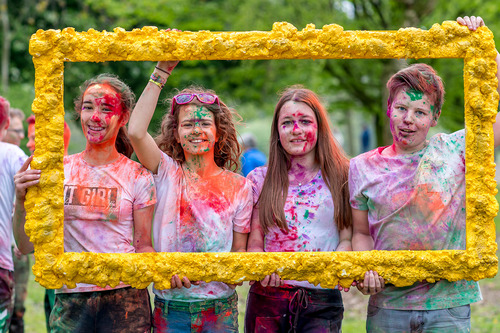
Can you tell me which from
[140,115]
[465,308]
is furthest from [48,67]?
[465,308]

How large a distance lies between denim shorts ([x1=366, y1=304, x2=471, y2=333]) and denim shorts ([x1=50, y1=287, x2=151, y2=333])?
1442mm

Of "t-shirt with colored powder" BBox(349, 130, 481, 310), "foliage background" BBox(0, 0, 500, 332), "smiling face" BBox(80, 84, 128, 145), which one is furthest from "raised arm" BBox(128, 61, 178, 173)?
"foliage background" BBox(0, 0, 500, 332)

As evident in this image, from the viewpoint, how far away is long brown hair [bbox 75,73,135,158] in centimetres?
356

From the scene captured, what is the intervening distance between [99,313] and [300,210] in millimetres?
1358

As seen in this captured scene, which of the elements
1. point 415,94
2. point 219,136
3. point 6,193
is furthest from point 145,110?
point 415,94

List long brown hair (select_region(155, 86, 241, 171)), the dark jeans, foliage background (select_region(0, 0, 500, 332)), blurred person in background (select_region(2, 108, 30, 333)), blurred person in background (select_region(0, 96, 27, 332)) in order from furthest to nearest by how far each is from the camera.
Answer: foliage background (select_region(0, 0, 500, 332)) < blurred person in background (select_region(2, 108, 30, 333)) < blurred person in background (select_region(0, 96, 27, 332)) < long brown hair (select_region(155, 86, 241, 171)) < the dark jeans

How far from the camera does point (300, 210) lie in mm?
3549

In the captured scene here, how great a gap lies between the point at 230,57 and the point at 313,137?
767 millimetres

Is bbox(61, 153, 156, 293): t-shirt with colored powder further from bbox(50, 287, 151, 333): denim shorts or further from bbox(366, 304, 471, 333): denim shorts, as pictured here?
bbox(366, 304, 471, 333): denim shorts

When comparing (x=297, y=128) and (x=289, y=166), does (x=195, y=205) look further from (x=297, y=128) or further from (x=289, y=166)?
(x=297, y=128)

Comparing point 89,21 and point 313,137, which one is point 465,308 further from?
point 89,21

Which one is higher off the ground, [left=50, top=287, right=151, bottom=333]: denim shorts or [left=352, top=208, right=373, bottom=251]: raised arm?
[left=352, top=208, right=373, bottom=251]: raised arm

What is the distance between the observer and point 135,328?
3.45 metres

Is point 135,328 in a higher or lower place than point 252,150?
lower
